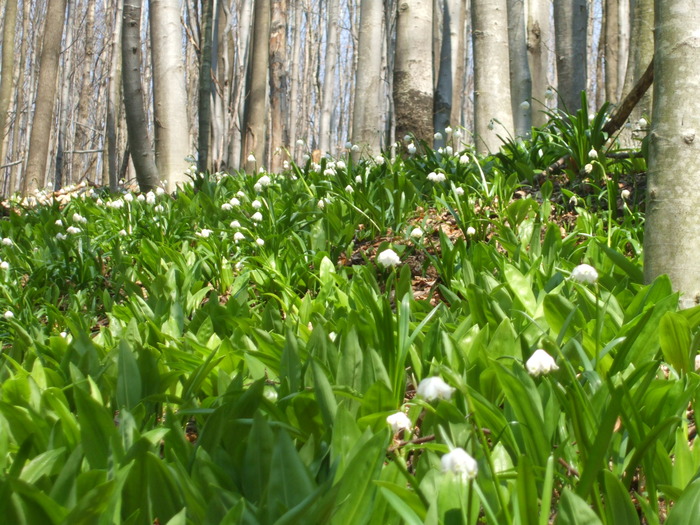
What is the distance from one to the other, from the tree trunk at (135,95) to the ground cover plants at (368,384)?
2476 mm

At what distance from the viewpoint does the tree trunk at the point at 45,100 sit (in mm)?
9133

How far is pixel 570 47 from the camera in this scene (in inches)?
353

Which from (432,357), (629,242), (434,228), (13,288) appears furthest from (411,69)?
(432,357)

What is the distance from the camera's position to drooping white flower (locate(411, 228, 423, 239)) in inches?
160

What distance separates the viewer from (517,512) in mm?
1255

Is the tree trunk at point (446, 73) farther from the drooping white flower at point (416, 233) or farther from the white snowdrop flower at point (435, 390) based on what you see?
the white snowdrop flower at point (435, 390)


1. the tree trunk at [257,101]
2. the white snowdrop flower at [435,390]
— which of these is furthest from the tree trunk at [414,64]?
the white snowdrop flower at [435,390]

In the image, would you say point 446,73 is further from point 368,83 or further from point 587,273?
point 587,273

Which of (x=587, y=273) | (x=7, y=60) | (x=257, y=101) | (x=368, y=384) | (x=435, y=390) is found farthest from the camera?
(x=257, y=101)

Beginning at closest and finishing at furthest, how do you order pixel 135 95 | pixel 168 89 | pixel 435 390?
pixel 435 390, pixel 135 95, pixel 168 89

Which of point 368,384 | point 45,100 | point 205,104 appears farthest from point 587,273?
point 45,100

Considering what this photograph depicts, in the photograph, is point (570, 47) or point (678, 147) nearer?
point (678, 147)

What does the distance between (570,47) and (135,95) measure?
552 cm

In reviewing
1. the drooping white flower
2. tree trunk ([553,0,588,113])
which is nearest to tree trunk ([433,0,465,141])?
tree trunk ([553,0,588,113])
